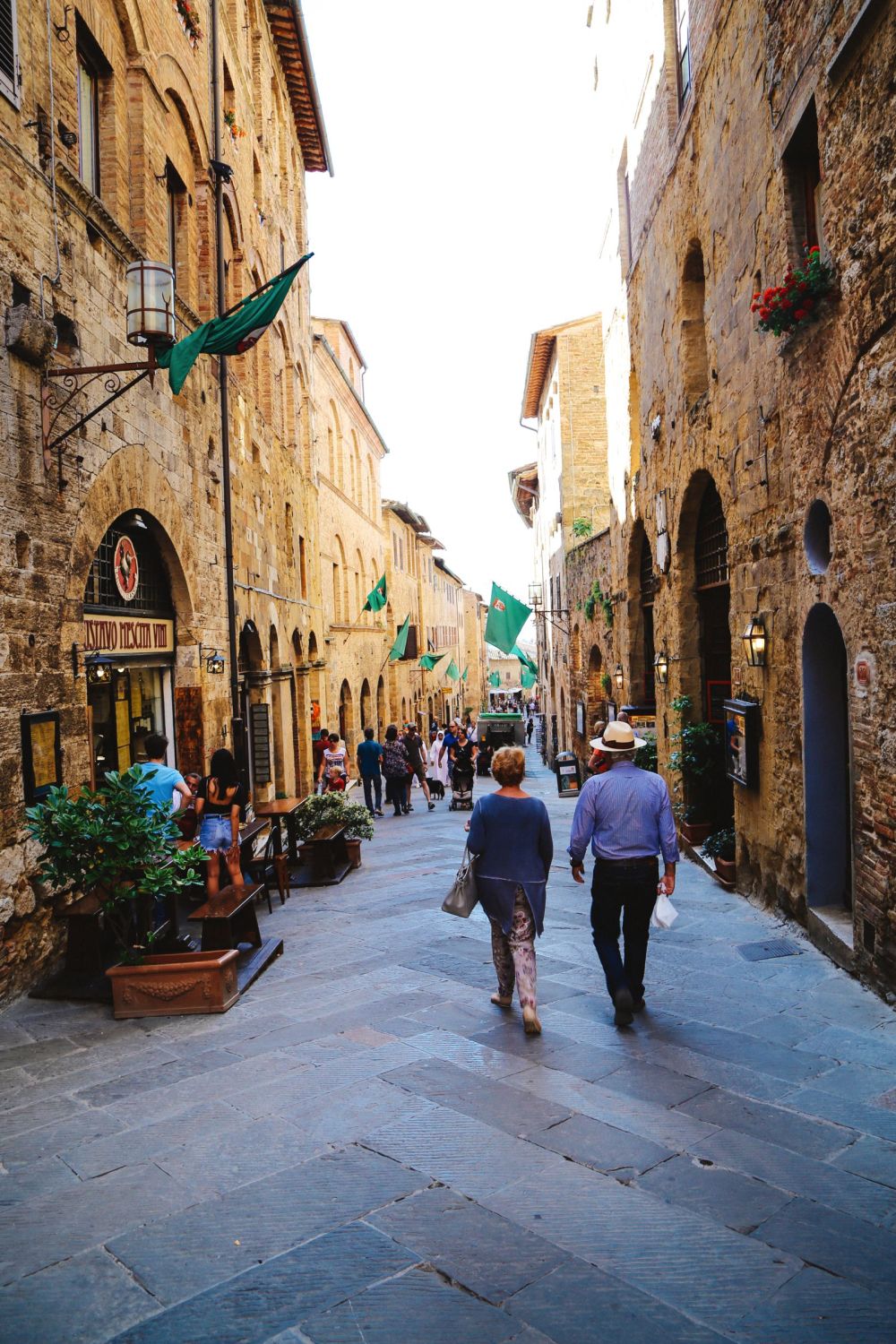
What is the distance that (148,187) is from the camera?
896cm

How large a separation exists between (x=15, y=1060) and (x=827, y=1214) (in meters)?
3.65

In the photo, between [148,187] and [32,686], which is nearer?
[32,686]

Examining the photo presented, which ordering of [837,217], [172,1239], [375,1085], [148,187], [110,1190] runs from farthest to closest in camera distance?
[148,187] < [837,217] < [375,1085] < [110,1190] < [172,1239]

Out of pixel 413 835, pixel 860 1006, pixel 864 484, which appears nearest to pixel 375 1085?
pixel 860 1006

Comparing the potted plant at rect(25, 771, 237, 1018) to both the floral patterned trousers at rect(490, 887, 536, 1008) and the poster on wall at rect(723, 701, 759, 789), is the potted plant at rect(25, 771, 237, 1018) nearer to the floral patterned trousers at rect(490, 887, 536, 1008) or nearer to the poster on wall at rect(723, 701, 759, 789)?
the floral patterned trousers at rect(490, 887, 536, 1008)

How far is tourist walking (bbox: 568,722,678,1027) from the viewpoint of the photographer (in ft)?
15.3

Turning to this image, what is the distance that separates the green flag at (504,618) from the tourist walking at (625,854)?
680 inches

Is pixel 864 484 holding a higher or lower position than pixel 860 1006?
higher

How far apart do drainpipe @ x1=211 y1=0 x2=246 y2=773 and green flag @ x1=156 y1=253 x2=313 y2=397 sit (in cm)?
372

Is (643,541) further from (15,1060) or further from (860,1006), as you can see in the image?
(15,1060)

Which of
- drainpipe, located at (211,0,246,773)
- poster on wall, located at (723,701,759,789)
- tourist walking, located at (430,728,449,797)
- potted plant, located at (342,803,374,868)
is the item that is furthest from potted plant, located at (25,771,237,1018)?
tourist walking, located at (430,728,449,797)

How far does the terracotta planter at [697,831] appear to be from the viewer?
10016mm

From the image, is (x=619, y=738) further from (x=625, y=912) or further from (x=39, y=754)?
(x=39, y=754)

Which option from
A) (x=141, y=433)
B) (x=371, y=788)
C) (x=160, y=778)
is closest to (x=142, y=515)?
(x=141, y=433)
